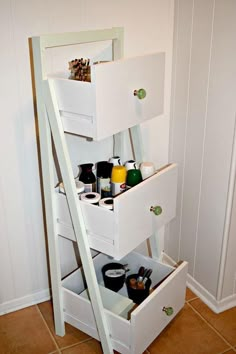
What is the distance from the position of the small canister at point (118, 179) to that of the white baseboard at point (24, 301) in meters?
0.64

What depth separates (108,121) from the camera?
110 centimetres

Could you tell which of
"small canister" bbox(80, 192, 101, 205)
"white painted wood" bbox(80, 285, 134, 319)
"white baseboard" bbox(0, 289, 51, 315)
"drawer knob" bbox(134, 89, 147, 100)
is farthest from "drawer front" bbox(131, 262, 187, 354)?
"drawer knob" bbox(134, 89, 147, 100)

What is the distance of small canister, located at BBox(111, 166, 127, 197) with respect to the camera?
4.12ft

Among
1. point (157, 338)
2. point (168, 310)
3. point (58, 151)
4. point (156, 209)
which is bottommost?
point (157, 338)

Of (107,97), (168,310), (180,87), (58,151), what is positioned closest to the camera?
(107,97)

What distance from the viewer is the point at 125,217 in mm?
1168

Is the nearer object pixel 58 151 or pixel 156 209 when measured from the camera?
pixel 58 151

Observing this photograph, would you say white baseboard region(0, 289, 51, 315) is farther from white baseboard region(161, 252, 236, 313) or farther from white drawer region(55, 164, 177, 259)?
white baseboard region(161, 252, 236, 313)

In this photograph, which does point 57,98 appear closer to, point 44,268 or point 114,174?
point 114,174

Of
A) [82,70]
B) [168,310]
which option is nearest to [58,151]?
[82,70]

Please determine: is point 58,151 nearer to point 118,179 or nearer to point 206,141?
point 118,179

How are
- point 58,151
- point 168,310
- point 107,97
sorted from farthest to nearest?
point 168,310
point 58,151
point 107,97

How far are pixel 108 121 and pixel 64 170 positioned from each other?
0.65 feet

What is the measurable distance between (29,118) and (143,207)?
48cm
